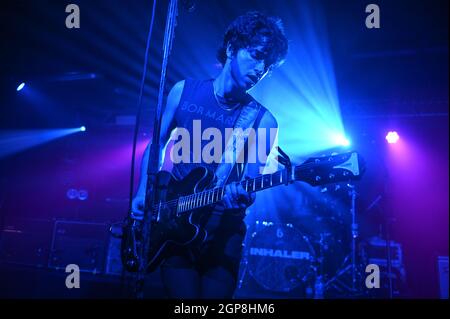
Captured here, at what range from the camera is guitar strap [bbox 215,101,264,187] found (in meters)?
2.45

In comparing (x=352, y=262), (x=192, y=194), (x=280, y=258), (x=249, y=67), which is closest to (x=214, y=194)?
(x=192, y=194)

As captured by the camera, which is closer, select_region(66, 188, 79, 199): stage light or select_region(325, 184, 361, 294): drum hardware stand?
select_region(325, 184, 361, 294): drum hardware stand

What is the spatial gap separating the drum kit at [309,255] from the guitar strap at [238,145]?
3.01 m

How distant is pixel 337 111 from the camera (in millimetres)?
6031

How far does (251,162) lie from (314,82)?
3460 mm

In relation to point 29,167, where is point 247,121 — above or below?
below

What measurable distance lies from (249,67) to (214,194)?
3.49ft

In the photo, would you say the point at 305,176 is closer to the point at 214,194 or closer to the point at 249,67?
the point at 214,194

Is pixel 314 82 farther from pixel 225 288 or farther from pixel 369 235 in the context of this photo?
pixel 225 288

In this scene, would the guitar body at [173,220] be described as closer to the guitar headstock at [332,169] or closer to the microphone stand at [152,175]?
the microphone stand at [152,175]

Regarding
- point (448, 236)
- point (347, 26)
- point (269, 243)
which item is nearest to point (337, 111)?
point (347, 26)

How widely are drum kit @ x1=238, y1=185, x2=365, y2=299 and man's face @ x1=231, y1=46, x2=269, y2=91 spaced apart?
10.0 ft

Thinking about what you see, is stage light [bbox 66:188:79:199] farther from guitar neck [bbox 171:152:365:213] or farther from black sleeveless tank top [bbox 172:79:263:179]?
guitar neck [bbox 171:152:365:213]

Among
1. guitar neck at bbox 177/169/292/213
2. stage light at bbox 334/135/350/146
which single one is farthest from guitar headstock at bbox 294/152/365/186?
stage light at bbox 334/135/350/146
